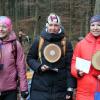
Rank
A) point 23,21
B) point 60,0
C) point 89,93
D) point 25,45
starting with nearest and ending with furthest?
1. point 89,93
2. point 25,45
3. point 60,0
4. point 23,21

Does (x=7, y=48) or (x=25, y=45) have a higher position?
(x=7, y=48)

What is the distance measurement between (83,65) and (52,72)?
1.61ft

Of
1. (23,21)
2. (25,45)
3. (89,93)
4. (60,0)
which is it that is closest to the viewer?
(89,93)

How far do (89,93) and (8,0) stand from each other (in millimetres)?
18489

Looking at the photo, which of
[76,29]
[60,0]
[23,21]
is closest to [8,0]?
[23,21]

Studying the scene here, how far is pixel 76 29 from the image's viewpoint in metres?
20.3

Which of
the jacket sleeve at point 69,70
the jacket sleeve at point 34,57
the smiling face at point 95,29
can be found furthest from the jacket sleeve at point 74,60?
the jacket sleeve at point 34,57

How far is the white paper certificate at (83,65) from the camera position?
232 inches

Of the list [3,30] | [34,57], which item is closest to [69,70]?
[34,57]

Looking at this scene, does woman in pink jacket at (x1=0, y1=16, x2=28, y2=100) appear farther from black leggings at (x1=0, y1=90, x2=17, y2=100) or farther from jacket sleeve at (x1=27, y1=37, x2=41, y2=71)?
jacket sleeve at (x1=27, y1=37, x2=41, y2=71)

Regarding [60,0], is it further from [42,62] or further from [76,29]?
[42,62]

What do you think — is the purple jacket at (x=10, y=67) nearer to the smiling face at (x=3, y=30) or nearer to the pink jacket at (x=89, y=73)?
the smiling face at (x=3, y=30)

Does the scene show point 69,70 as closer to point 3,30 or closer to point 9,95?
point 9,95

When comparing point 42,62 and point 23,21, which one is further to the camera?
point 23,21
